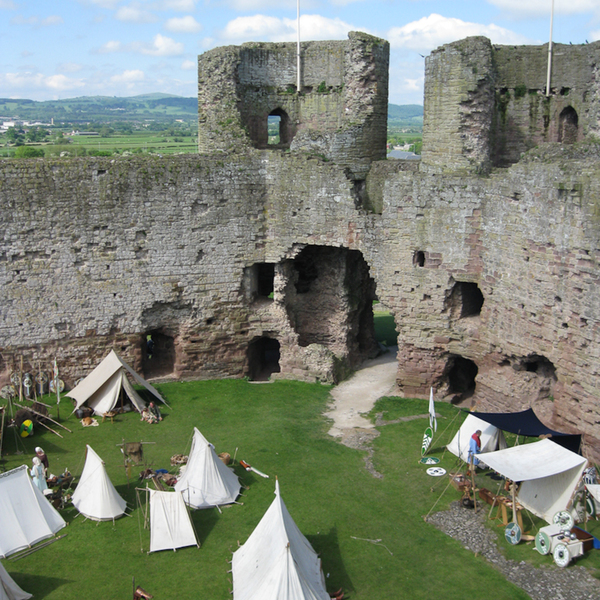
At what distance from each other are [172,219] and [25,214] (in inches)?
160

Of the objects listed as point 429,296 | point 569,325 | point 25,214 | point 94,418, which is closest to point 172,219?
point 25,214

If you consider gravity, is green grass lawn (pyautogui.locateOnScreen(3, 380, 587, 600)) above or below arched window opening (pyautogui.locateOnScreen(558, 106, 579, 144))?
below

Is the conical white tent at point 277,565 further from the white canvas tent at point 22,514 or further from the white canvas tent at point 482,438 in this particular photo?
the white canvas tent at point 482,438

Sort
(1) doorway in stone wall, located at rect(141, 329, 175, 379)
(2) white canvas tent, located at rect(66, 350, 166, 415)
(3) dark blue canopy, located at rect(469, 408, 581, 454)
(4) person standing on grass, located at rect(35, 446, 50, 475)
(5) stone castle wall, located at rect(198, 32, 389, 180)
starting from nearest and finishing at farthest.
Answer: (3) dark blue canopy, located at rect(469, 408, 581, 454) < (4) person standing on grass, located at rect(35, 446, 50, 475) < (2) white canvas tent, located at rect(66, 350, 166, 415) < (5) stone castle wall, located at rect(198, 32, 389, 180) < (1) doorway in stone wall, located at rect(141, 329, 175, 379)

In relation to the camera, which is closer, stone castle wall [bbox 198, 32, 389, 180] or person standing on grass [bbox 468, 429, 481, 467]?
person standing on grass [bbox 468, 429, 481, 467]

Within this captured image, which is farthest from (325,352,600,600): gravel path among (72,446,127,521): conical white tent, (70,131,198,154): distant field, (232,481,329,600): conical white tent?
(70,131,198,154): distant field

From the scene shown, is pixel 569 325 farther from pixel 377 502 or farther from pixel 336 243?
pixel 336 243

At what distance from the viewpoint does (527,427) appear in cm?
1616

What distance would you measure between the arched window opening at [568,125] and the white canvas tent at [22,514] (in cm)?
1710

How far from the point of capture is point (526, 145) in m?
21.9

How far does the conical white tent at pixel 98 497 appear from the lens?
594 inches

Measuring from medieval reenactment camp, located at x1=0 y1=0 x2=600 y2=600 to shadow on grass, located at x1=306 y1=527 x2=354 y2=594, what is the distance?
5cm

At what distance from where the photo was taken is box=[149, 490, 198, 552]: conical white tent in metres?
14.1

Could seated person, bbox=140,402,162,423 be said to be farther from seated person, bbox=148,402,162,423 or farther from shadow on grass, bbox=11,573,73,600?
shadow on grass, bbox=11,573,73,600
